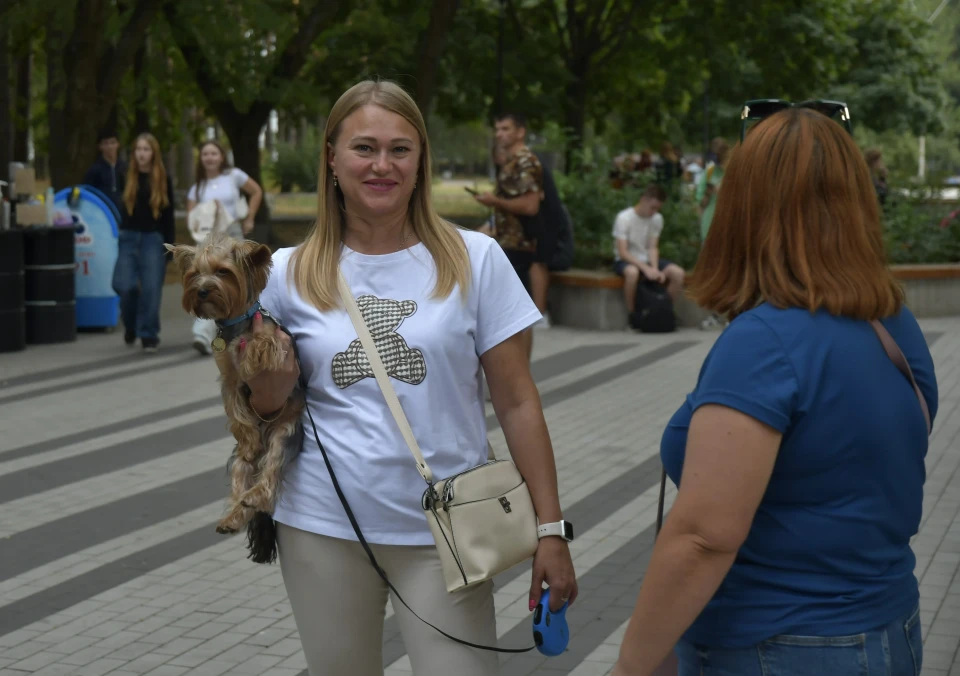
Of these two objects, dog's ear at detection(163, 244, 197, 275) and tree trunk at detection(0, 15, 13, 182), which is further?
tree trunk at detection(0, 15, 13, 182)

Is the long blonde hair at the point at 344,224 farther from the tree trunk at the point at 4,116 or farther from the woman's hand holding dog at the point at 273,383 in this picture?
the tree trunk at the point at 4,116

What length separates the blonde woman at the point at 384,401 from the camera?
274cm

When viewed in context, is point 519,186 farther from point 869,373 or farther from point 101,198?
point 869,373

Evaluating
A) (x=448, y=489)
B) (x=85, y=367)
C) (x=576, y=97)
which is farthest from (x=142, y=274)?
(x=576, y=97)

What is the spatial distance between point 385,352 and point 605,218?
13846 mm

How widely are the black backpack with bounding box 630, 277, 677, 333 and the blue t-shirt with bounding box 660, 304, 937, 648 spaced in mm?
11954

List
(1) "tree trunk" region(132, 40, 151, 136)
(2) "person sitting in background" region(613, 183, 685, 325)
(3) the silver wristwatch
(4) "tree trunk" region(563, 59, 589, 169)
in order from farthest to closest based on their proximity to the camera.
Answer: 1. (4) "tree trunk" region(563, 59, 589, 169)
2. (1) "tree trunk" region(132, 40, 151, 136)
3. (2) "person sitting in background" region(613, 183, 685, 325)
4. (3) the silver wristwatch

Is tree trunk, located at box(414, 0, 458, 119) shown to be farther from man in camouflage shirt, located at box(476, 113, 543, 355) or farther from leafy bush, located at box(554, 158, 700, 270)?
man in camouflage shirt, located at box(476, 113, 543, 355)

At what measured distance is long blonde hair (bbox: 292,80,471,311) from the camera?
2.80 metres

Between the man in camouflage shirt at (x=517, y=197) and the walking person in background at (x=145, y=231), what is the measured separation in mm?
3853

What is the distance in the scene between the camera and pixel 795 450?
2086mm

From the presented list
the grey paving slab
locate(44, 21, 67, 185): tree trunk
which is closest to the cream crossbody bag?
the grey paving slab

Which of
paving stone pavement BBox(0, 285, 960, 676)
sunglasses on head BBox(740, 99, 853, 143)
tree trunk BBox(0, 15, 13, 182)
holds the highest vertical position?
tree trunk BBox(0, 15, 13, 182)

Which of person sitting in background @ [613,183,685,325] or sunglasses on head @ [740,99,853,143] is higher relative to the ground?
sunglasses on head @ [740,99,853,143]
